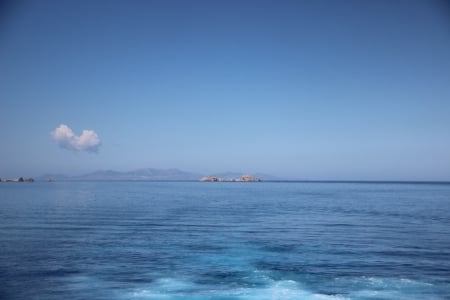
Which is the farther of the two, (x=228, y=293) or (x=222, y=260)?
(x=222, y=260)

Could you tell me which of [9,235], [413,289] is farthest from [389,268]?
[9,235]

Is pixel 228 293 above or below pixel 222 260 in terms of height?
below

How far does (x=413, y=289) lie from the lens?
18.6 m

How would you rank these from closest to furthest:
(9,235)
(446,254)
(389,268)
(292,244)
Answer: (389,268)
(446,254)
(292,244)
(9,235)

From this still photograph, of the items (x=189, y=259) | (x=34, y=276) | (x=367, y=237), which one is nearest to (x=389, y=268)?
(x=367, y=237)

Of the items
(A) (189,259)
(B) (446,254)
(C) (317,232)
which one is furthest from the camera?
(C) (317,232)

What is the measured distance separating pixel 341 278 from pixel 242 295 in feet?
21.4

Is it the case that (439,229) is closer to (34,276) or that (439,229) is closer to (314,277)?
(314,277)

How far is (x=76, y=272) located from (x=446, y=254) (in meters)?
26.3

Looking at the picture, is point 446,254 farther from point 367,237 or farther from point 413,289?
→ point 413,289

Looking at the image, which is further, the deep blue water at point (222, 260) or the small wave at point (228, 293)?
the deep blue water at point (222, 260)

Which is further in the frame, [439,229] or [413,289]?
[439,229]

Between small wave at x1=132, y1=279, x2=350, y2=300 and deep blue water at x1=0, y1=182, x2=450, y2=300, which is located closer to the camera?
small wave at x1=132, y1=279, x2=350, y2=300

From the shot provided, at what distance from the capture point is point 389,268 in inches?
891
